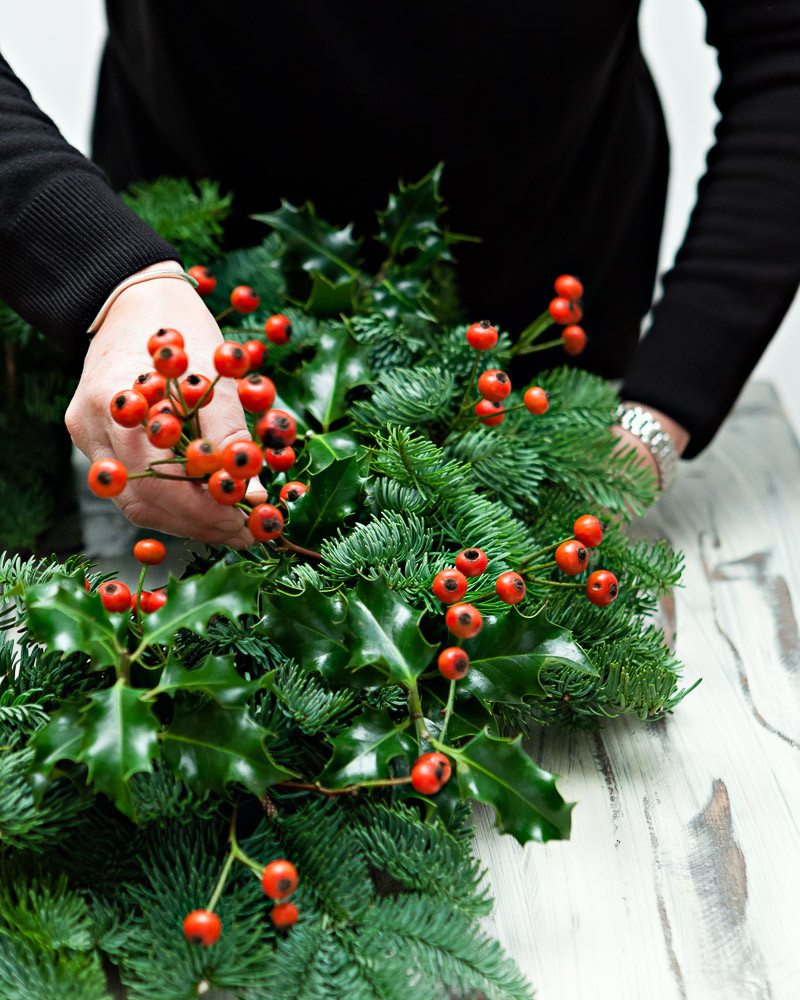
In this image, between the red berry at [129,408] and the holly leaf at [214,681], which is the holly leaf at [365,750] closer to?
the holly leaf at [214,681]

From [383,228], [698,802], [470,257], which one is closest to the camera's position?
[698,802]

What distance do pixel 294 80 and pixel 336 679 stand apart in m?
0.55

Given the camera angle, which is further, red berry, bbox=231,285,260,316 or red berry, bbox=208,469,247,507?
red berry, bbox=231,285,260,316

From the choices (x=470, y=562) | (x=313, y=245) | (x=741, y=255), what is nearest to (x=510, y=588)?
(x=470, y=562)

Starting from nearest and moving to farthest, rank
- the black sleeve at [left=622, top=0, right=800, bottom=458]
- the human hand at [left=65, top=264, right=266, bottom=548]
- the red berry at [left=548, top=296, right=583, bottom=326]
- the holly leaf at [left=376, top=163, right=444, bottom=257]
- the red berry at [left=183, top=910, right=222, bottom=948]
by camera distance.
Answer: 1. the red berry at [left=183, top=910, right=222, bottom=948]
2. the human hand at [left=65, top=264, right=266, bottom=548]
3. the red berry at [left=548, top=296, right=583, bottom=326]
4. the holly leaf at [left=376, top=163, right=444, bottom=257]
5. the black sleeve at [left=622, top=0, right=800, bottom=458]

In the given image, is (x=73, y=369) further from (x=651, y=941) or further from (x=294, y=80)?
(x=651, y=941)

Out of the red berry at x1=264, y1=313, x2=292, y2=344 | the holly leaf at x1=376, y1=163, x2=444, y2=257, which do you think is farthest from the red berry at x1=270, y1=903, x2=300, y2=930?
the holly leaf at x1=376, y1=163, x2=444, y2=257

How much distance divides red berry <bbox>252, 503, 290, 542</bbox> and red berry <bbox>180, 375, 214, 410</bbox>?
57mm

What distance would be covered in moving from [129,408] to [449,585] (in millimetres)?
170

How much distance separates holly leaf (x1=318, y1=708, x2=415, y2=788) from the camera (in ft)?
1.36

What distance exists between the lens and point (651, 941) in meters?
0.44

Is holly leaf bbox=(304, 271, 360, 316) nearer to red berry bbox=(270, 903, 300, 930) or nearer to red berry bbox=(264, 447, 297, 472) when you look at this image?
red berry bbox=(264, 447, 297, 472)

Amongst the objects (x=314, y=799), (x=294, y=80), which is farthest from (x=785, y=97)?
(x=314, y=799)

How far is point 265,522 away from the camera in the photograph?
436 mm
